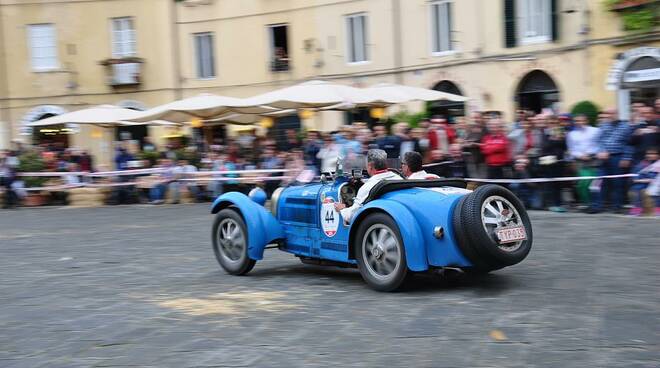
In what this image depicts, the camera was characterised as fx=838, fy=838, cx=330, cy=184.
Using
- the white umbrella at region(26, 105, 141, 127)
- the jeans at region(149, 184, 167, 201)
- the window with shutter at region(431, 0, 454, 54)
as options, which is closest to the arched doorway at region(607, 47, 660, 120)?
the window with shutter at region(431, 0, 454, 54)

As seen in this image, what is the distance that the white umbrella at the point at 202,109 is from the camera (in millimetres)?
20859

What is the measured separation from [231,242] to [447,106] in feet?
60.1

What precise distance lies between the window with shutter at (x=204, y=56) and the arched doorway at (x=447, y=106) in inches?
391

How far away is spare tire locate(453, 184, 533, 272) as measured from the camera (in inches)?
284

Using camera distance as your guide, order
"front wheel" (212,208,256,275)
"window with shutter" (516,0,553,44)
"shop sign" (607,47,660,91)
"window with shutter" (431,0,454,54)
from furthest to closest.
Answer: "window with shutter" (431,0,454,54) < "window with shutter" (516,0,553,44) < "shop sign" (607,47,660,91) < "front wheel" (212,208,256,275)

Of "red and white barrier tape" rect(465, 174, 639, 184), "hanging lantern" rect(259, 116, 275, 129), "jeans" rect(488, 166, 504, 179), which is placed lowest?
"red and white barrier tape" rect(465, 174, 639, 184)

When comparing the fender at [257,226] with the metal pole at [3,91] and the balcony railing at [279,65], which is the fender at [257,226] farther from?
the metal pole at [3,91]

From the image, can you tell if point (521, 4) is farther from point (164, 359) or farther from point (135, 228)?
point (164, 359)

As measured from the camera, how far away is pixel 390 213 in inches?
297

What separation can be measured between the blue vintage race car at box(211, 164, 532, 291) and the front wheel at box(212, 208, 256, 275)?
0.03 meters

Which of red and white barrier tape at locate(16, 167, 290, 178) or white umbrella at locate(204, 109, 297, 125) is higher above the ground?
white umbrella at locate(204, 109, 297, 125)

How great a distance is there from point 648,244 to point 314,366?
6151mm

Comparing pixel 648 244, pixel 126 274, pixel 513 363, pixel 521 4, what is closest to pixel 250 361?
pixel 513 363

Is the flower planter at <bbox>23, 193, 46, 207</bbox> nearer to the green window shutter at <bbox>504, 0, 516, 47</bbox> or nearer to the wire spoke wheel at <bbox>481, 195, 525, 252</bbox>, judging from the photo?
the green window shutter at <bbox>504, 0, 516, 47</bbox>
